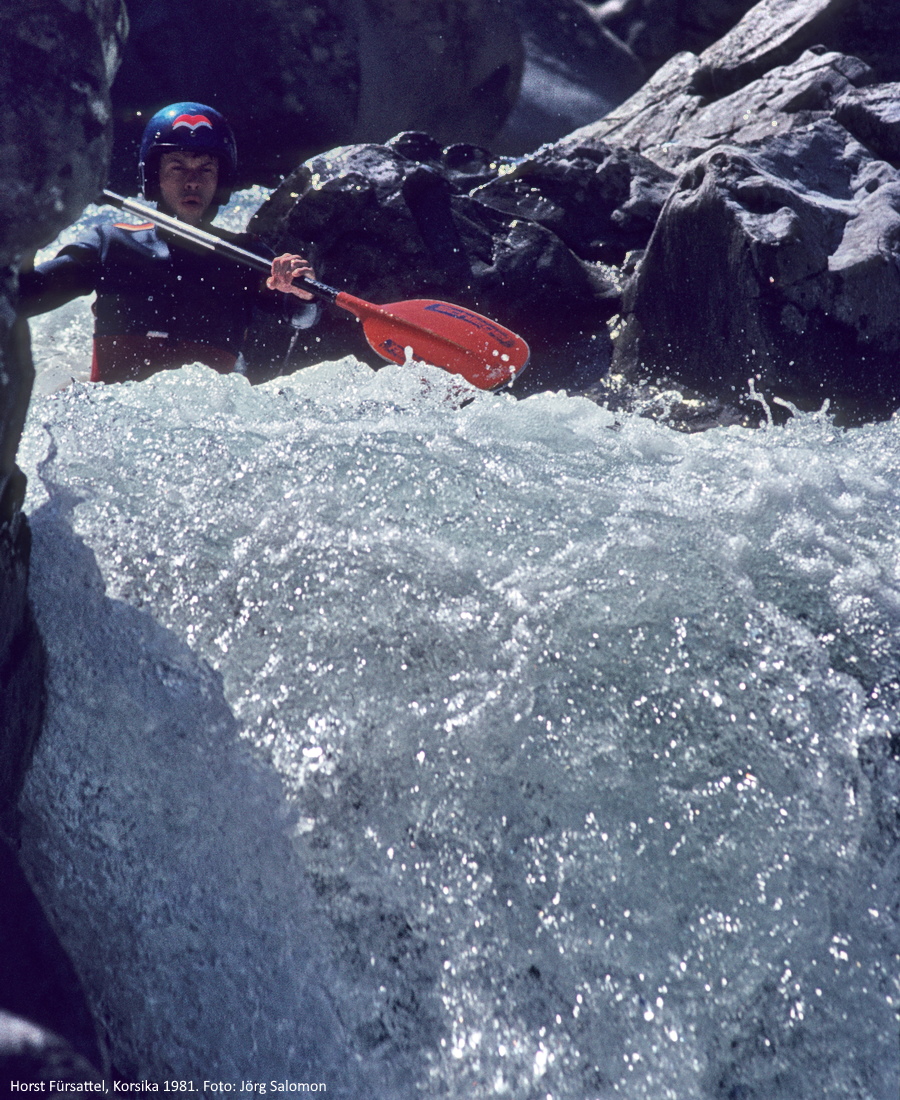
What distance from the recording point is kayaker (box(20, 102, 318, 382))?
12.5ft

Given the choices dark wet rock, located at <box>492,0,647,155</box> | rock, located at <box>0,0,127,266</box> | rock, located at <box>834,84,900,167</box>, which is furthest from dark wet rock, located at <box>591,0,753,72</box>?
rock, located at <box>0,0,127,266</box>

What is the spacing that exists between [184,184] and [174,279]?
651 mm

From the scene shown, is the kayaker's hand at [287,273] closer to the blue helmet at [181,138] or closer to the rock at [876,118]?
the blue helmet at [181,138]

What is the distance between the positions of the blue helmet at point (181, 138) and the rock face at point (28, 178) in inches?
110

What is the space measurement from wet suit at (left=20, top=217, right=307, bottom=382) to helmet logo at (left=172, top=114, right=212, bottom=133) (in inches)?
24.1

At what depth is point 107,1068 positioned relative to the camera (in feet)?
3.39

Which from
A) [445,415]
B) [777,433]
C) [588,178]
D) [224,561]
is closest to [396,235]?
[588,178]

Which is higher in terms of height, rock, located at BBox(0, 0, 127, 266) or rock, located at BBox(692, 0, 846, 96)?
rock, located at BBox(692, 0, 846, 96)

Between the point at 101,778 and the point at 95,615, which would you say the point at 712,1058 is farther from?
the point at 95,615

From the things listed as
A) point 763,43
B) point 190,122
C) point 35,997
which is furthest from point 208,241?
point 763,43

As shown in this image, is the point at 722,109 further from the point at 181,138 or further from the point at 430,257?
the point at 181,138

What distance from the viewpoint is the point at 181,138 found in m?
4.08

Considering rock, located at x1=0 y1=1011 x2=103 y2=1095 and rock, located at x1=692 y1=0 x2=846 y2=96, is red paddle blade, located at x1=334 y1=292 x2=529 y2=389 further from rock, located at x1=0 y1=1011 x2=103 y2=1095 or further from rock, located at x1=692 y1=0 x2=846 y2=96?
rock, located at x1=692 y1=0 x2=846 y2=96

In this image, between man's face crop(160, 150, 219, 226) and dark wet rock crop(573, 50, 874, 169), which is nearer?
man's face crop(160, 150, 219, 226)
